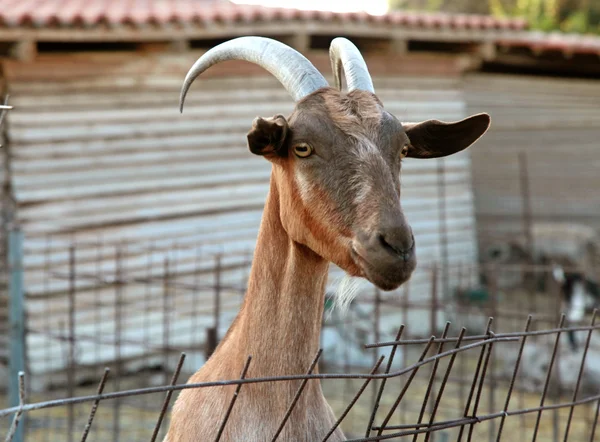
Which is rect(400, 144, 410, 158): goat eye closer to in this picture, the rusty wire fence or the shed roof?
the rusty wire fence

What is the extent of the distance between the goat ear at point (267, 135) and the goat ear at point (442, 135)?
0.61m

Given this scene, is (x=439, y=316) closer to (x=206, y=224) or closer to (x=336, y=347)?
(x=336, y=347)

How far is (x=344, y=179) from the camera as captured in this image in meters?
2.79

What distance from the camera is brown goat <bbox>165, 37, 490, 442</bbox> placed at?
8.96 feet

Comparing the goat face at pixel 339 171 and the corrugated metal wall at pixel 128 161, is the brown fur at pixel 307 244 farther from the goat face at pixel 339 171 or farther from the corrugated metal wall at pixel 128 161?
the corrugated metal wall at pixel 128 161

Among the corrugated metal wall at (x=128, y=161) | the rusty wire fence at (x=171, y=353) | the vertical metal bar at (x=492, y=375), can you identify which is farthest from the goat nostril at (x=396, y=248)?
the corrugated metal wall at (x=128, y=161)

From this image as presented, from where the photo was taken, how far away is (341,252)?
282cm

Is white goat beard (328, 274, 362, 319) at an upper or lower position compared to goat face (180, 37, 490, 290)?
lower

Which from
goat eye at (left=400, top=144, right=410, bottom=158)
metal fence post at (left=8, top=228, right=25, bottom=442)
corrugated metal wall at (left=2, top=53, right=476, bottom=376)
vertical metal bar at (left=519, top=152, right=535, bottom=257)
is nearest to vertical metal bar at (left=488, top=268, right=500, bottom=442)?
corrugated metal wall at (left=2, top=53, right=476, bottom=376)

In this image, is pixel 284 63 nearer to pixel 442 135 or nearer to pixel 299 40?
pixel 442 135

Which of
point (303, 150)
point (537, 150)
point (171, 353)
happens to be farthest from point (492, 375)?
point (537, 150)

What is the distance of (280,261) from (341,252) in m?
0.43

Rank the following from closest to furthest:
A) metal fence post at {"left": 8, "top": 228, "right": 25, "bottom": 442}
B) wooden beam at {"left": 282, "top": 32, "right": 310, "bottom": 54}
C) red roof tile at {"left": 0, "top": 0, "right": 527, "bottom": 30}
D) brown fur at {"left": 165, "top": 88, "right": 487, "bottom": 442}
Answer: brown fur at {"left": 165, "top": 88, "right": 487, "bottom": 442} < metal fence post at {"left": 8, "top": 228, "right": 25, "bottom": 442} < red roof tile at {"left": 0, "top": 0, "right": 527, "bottom": 30} < wooden beam at {"left": 282, "top": 32, "right": 310, "bottom": 54}

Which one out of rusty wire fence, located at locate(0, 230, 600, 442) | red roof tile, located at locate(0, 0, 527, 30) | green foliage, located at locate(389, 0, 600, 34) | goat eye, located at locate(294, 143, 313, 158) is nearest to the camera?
goat eye, located at locate(294, 143, 313, 158)
